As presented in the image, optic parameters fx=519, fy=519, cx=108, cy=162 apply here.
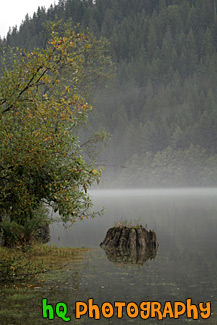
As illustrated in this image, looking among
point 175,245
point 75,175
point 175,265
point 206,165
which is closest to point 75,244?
point 175,245

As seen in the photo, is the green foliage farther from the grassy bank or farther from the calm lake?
the calm lake

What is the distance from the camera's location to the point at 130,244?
27922 mm

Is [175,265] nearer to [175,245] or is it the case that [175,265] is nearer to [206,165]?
[175,245]

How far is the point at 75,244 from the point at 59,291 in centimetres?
1662

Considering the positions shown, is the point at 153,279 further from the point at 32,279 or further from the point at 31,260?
the point at 31,260

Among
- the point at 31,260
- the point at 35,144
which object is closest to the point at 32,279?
the point at 31,260

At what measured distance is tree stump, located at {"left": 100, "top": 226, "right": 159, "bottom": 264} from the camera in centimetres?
2657

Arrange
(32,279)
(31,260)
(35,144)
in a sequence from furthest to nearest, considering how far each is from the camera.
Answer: (31,260) → (32,279) → (35,144)

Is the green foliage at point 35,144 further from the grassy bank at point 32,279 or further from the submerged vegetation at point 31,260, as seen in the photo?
the submerged vegetation at point 31,260

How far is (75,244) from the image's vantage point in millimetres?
34062

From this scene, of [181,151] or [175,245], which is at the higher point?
[181,151]

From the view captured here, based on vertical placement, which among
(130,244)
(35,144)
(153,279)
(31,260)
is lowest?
(153,279)

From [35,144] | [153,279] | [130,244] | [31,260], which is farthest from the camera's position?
[130,244]

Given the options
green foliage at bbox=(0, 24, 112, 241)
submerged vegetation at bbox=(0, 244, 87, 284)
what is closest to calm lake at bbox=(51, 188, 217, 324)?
submerged vegetation at bbox=(0, 244, 87, 284)
